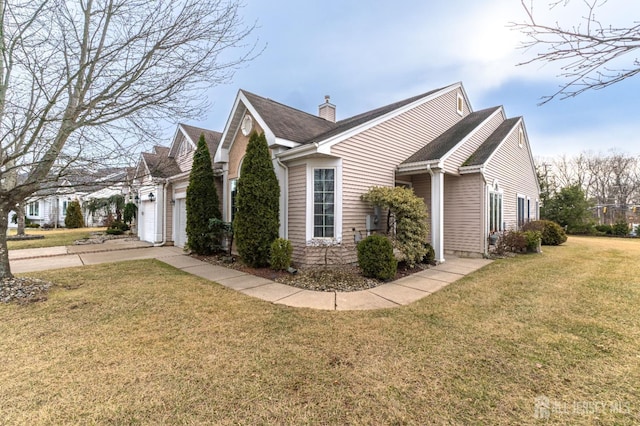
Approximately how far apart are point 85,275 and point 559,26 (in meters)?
10.0

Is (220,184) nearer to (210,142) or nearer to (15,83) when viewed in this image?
(210,142)

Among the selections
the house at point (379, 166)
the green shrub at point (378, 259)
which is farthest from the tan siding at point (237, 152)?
the green shrub at point (378, 259)

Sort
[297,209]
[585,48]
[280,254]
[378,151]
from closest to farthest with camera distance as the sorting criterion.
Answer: [585,48] → [280,254] → [297,209] → [378,151]

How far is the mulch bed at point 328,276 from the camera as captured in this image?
20.6 ft

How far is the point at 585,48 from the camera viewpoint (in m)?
2.05

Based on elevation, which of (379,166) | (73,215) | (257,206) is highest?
(379,166)

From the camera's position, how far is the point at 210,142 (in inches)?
544

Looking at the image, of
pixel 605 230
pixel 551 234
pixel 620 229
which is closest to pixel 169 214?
pixel 551 234

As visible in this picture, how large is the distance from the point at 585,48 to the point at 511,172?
13.0m

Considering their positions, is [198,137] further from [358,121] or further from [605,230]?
[605,230]

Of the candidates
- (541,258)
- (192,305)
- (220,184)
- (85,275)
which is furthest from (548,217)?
(85,275)

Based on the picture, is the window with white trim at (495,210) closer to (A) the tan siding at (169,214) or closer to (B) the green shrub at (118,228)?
(A) the tan siding at (169,214)

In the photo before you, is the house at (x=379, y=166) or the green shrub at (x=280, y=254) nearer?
the green shrub at (x=280, y=254)

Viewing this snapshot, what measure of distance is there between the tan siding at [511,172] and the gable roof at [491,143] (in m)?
0.29
